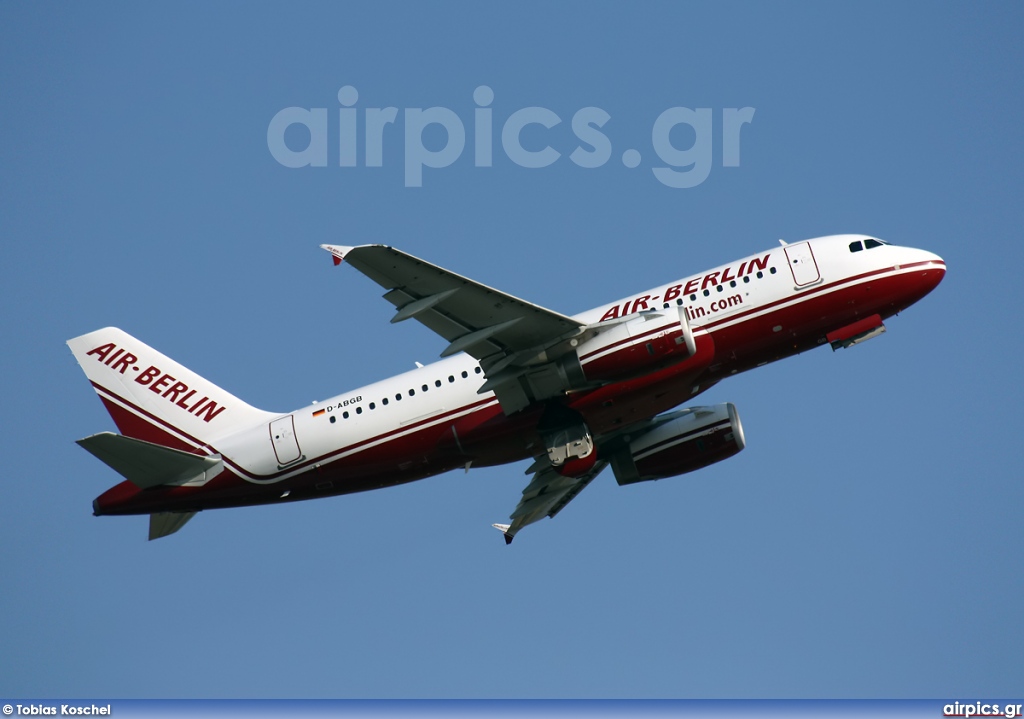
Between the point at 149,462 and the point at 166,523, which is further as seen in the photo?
the point at 166,523

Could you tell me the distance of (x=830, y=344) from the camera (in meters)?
46.3

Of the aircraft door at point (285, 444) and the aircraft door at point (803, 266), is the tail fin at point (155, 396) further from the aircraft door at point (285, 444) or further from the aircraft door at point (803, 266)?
the aircraft door at point (803, 266)

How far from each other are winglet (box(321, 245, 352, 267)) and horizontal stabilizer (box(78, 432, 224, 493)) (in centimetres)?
1052

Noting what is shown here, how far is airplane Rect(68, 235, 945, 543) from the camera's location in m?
44.1

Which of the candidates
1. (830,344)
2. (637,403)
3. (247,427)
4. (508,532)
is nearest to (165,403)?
(247,427)

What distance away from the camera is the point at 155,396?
4938 cm

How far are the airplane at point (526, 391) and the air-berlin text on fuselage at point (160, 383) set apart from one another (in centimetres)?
12

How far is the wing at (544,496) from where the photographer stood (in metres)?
52.2

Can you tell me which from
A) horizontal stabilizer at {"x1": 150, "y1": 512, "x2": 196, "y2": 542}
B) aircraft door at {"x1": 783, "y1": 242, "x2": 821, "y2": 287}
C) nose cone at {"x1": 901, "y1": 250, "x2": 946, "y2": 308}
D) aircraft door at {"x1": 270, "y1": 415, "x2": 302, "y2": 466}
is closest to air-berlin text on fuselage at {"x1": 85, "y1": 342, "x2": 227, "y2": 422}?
aircraft door at {"x1": 270, "y1": 415, "x2": 302, "y2": 466}

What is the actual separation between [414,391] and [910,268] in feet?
57.9

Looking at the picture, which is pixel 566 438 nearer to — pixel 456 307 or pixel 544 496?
pixel 456 307

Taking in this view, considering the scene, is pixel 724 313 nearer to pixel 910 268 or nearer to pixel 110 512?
pixel 910 268

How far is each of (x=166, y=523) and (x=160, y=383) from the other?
5205 millimetres

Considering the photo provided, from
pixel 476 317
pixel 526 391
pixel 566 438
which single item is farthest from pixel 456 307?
pixel 566 438
